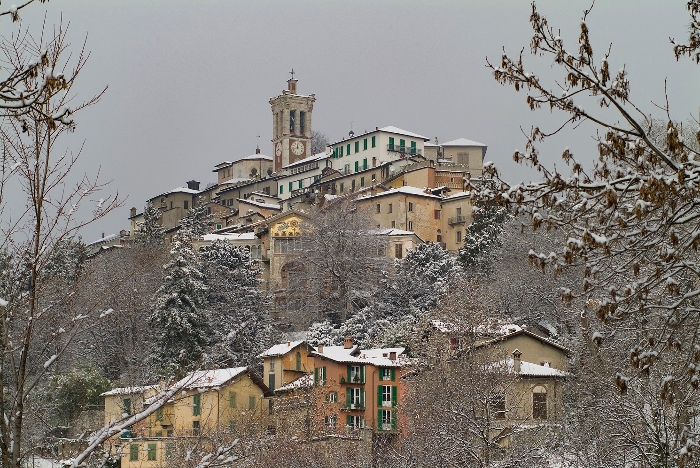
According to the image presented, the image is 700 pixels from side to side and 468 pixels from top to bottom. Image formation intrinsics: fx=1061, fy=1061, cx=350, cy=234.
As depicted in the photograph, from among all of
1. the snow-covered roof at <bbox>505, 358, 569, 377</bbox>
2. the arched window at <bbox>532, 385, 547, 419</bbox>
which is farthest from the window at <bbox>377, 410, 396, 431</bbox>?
the arched window at <bbox>532, 385, 547, 419</bbox>

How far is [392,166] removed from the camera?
91375mm

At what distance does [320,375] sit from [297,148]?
7012 cm

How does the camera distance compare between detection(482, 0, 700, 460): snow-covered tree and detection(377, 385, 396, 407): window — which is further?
detection(377, 385, 396, 407): window

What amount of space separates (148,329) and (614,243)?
53786 millimetres

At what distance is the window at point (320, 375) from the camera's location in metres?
48.7

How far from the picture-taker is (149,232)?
284ft

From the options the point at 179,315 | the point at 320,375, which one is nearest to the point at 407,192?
the point at 179,315

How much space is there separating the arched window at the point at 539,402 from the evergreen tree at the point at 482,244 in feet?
73.4

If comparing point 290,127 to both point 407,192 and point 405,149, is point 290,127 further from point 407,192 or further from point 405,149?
point 407,192

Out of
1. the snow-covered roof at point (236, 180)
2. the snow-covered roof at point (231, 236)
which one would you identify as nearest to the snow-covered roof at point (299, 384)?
the snow-covered roof at point (231, 236)

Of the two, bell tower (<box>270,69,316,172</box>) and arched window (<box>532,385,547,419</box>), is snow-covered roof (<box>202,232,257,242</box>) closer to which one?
bell tower (<box>270,69,316,172</box>)

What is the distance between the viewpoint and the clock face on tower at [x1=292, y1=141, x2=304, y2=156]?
4678 inches

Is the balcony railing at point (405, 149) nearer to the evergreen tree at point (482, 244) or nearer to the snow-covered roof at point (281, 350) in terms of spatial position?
the evergreen tree at point (482, 244)

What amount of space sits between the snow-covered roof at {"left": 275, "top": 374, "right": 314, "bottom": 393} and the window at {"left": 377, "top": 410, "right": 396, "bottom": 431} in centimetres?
357
